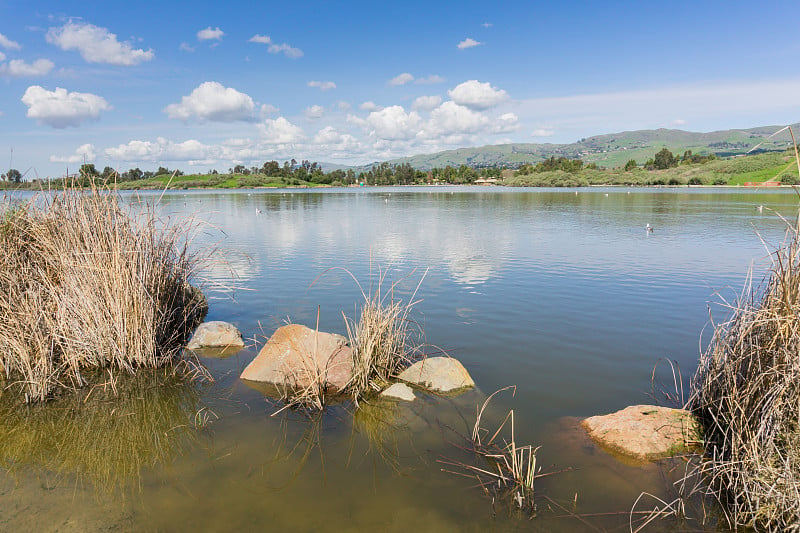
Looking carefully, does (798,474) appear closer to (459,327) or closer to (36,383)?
(459,327)

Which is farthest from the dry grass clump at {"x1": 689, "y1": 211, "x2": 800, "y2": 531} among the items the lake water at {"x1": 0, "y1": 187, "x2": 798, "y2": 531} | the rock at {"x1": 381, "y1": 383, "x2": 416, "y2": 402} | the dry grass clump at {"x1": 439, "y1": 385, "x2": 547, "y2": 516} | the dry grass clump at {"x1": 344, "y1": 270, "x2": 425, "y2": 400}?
the dry grass clump at {"x1": 344, "y1": 270, "x2": 425, "y2": 400}

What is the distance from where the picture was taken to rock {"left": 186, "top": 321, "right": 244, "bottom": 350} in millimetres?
10711

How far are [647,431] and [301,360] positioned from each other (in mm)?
5585

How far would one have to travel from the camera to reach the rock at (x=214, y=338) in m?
10.7

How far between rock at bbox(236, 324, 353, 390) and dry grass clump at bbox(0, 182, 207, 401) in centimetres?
213

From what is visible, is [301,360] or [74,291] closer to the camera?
[301,360]

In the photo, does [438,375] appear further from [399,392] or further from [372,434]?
[372,434]

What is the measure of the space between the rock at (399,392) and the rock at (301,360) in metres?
0.77

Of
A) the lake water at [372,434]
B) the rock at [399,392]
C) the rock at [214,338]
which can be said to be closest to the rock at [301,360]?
the lake water at [372,434]

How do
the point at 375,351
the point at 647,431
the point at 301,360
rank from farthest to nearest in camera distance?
1. the point at 375,351
2. the point at 301,360
3. the point at 647,431

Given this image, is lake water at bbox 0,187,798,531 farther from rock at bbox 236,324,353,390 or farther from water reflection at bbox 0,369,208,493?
rock at bbox 236,324,353,390

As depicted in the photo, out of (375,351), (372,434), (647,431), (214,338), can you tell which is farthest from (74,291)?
(647,431)

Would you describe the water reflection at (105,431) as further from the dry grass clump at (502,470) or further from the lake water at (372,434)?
the dry grass clump at (502,470)

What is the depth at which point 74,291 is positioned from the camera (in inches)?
336
